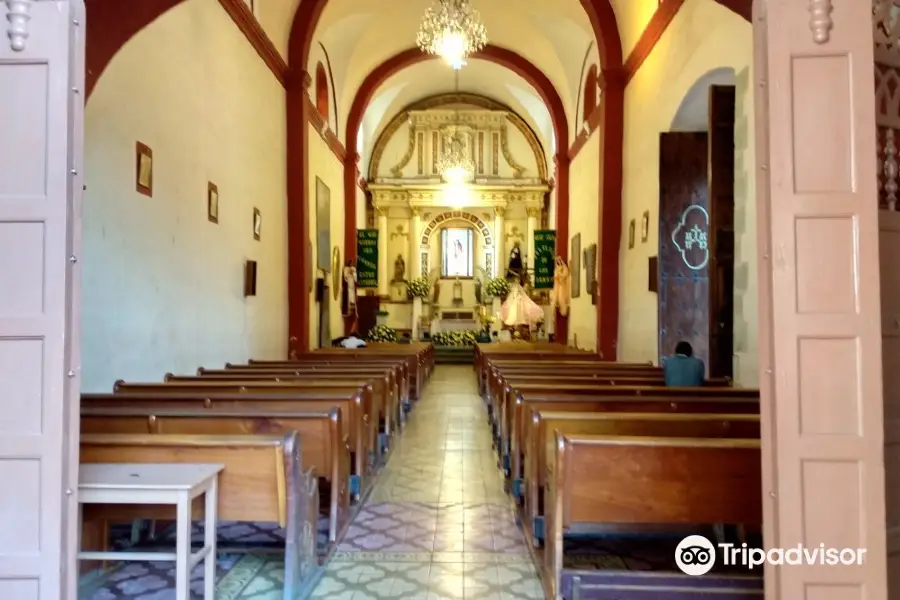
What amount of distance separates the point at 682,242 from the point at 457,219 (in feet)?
43.1

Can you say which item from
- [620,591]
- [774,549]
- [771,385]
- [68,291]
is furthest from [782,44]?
[68,291]

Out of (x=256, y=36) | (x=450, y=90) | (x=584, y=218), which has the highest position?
(x=450, y=90)

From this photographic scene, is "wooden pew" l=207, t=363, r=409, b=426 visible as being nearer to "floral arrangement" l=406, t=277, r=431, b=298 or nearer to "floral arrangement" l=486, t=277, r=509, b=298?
"floral arrangement" l=486, t=277, r=509, b=298

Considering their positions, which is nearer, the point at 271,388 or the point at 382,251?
the point at 271,388

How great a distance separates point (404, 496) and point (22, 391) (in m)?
3.01

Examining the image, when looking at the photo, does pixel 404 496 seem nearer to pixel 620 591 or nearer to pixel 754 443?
pixel 620 591

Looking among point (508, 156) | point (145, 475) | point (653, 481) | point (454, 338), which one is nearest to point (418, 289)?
point (454, 338)

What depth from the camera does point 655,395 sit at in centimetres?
449

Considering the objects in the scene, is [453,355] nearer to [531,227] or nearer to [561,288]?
[561,288]

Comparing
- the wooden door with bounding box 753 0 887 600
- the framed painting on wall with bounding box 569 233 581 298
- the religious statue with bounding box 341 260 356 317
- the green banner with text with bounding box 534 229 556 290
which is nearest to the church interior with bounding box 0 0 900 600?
the wooden door with bounding box 753 0 887 600

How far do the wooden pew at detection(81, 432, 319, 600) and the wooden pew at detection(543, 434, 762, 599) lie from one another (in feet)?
3.47

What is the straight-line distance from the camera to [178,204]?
6008 mm

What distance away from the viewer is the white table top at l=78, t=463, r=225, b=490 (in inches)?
88.0

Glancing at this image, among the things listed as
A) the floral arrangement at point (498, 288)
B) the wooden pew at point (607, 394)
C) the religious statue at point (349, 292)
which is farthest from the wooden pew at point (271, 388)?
the floral arrangement at point (498, 288)
